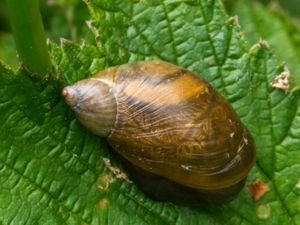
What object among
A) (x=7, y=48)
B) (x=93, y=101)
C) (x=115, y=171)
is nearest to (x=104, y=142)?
(x=115, y=171)

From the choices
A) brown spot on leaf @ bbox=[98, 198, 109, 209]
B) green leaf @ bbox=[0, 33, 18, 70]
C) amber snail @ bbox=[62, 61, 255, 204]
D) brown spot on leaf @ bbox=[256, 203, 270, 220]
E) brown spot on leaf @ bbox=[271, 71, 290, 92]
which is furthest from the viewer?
green leaf @ bbox=[0, 33, 18, 70]

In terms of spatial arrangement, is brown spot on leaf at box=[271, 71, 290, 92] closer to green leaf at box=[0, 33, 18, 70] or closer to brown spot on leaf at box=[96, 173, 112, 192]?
brown spot on leaf at box=[96, 173, 112, 192]

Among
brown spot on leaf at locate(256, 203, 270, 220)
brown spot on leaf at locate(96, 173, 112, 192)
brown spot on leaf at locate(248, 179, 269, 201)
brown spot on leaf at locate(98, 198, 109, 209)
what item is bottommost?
brown spot on leaf at locate(256, 203, 270, 220)

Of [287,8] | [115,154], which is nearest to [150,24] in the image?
[115,154]

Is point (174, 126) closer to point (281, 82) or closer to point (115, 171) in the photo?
point (115, 171)

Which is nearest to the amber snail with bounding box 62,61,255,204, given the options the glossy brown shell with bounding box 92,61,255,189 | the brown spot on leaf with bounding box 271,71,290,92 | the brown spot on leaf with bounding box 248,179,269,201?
the glossy brown shell with bounding box 92,61,255,189

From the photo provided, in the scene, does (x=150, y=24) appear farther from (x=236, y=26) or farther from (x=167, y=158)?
(x=167, y=158)

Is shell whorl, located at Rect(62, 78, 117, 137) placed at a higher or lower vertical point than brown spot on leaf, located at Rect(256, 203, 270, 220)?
higher

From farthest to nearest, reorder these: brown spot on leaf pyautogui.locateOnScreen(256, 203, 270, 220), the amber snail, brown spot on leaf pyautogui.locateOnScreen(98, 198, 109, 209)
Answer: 1. brown spot on leaf pyautogui.locateOnScreen(256, 203, 270, 220)
2. brown spot on leaf pyautogui.locateOnScreen(98, 198, 109, 209)
3. the amber snail

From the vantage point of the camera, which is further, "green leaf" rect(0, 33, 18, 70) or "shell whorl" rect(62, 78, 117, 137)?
"green leaf" rect(0, 33, 18, 70)
